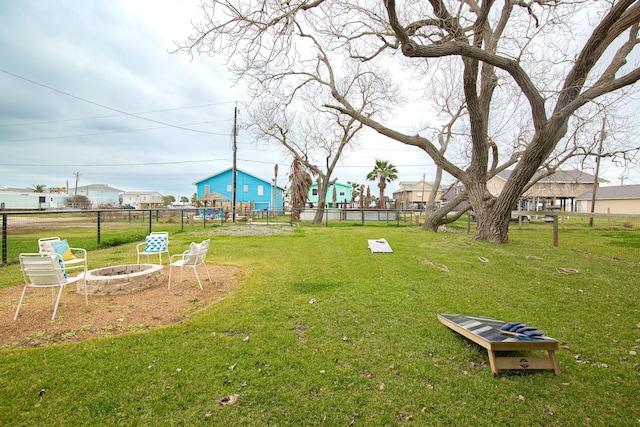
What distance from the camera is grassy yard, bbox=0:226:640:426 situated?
2314 mm

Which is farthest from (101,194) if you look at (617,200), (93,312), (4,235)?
(617,200)

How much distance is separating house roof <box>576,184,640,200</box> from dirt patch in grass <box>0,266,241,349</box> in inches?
1665

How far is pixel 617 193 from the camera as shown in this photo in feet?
109

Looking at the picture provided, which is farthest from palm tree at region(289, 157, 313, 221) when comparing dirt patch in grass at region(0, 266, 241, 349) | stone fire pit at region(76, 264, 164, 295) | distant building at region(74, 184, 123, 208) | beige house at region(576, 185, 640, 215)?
distant building at region(74, 184, 123, 208)

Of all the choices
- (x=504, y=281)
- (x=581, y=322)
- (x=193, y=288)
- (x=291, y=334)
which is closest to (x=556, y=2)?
(x=504, y=281)

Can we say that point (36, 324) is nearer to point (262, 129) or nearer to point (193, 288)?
point (193, 288)

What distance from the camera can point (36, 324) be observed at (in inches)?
150

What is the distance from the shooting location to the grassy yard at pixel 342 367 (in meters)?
2.31

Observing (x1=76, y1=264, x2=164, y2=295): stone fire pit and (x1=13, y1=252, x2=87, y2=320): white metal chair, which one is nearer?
(x1=13, y1=252, x2=87, y2=320): white metal chair

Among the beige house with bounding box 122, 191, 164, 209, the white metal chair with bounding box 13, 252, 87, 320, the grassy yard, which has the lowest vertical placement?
the grassy yard

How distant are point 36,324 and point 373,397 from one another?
4208mm

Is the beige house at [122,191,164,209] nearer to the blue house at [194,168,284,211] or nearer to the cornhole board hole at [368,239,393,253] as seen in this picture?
the blue house at [194,168,284,211]

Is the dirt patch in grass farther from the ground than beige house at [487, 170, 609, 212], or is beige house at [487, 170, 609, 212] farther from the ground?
beige house at [487, 170, 609, 212]

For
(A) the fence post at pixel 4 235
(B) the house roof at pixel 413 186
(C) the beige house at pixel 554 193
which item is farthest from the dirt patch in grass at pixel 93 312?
(B) the house roof at pixel 413 186
